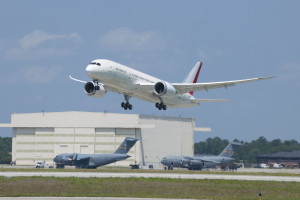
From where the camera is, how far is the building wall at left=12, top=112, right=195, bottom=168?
12988cm

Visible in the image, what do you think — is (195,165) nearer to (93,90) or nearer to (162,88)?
(162,88)

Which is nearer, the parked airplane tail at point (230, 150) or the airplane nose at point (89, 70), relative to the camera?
the airplane nose at point (89, 70)

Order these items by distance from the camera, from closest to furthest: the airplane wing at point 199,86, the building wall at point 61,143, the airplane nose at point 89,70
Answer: the airplane nose at point 89,70, the airplane wing at point 199,86, the building wall at point 61,143

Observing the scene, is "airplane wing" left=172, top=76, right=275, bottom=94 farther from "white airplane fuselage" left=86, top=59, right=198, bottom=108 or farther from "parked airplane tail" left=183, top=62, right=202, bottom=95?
"parked airplane tail" left=183, top=62, right=202, bottom=95

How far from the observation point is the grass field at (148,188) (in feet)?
152

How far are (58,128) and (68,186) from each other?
8194 cm

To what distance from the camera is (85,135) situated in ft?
430

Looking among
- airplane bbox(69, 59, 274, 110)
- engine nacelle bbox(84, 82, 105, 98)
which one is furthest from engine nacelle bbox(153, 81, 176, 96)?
engine nacelle bbox(84, 82, 105, 98)

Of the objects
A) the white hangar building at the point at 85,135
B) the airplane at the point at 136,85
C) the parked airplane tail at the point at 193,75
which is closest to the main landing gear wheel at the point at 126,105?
the airplane at the point at 136,85

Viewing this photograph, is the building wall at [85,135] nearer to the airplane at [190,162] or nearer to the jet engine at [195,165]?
the airplane at [190,162]

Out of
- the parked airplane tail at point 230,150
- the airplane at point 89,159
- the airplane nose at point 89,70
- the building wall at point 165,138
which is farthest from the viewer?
the building wall at point 165,138

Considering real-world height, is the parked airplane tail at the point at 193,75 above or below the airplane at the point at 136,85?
above

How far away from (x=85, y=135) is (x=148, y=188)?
80926 millimetres

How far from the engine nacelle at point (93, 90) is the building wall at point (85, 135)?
66.8 m
